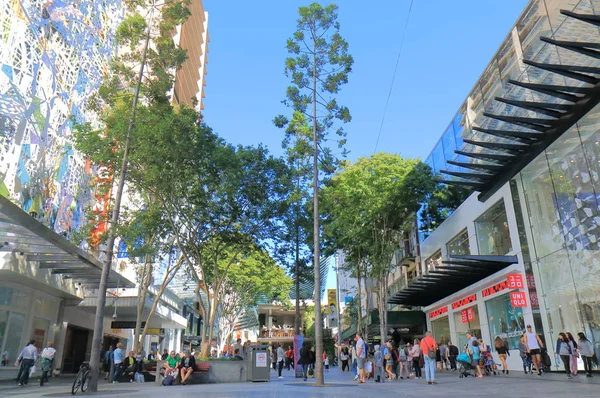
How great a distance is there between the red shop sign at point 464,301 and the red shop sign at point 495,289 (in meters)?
1.23

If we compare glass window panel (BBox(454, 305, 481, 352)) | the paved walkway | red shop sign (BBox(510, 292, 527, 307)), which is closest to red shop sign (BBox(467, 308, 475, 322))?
glass window panel (BBox(454, 305, 481, 352))

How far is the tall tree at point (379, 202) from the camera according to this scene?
24.2 meters

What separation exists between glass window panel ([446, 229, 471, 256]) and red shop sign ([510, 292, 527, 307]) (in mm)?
5121

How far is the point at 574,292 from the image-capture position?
49.6 ft

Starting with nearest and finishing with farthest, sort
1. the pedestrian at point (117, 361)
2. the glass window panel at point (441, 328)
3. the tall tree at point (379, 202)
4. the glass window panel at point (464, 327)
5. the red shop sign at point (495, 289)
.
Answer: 1. the red shop sign at point (495, 289)
2. the pedestrian at point (117, 361)
3. the glass window panel at point (464, 327)
4. the tall tree at point (379, 202)
5. the glass window panel at point (441, 328)

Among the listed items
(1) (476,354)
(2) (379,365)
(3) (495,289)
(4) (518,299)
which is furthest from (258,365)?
(3) (495,289)

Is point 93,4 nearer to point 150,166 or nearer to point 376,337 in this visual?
point 150,166

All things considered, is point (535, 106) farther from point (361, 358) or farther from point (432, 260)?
point (432, 260)

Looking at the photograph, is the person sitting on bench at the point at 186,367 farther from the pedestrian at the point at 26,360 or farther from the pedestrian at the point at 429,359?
the pedestrian at the point at 429,359

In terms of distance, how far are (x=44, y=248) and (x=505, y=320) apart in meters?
18.6

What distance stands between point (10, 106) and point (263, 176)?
9.58 metres

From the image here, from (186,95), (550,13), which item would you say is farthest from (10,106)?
(186,95)

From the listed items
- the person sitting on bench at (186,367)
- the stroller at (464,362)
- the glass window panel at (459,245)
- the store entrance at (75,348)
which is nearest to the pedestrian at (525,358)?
the stroller at (464,362)

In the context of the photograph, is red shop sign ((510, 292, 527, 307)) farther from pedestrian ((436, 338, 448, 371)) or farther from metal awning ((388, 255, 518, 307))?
pedestrian ((436, 338, 448, 371))
